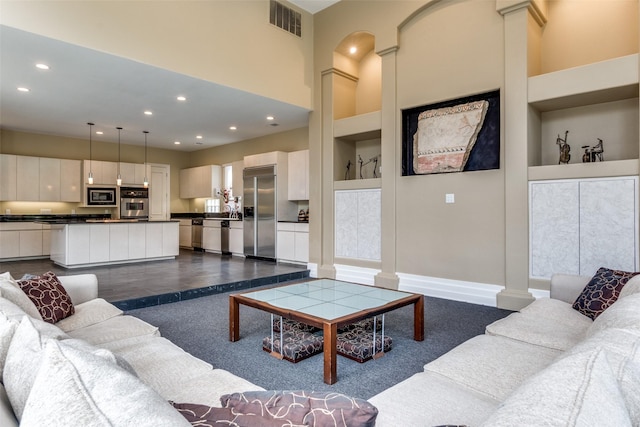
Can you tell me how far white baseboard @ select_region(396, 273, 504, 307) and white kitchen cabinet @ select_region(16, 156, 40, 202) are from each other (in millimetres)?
7851

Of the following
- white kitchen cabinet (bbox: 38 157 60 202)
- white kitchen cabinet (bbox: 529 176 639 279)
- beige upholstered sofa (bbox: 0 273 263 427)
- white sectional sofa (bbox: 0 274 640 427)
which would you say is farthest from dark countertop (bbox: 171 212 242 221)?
beige upholstered sofa (bbox: 0 273 263 427)

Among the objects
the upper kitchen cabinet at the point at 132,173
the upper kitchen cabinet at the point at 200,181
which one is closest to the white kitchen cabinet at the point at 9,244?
the upper kitchen cabinet at the point at 132,173

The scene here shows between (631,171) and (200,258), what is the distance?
23.8ft

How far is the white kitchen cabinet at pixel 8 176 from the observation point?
7562 mm

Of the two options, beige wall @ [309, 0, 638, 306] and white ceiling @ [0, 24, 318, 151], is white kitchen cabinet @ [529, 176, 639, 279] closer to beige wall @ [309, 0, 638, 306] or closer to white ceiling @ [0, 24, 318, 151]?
beige wall @ [309, 0, 638, 306]

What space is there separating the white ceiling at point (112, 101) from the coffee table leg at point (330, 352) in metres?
3.82

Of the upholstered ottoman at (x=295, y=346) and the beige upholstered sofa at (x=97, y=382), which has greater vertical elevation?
the beige upholstered sofa at (x=97, y=382)

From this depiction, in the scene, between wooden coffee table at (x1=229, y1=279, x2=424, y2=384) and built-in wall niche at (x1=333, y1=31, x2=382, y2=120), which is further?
built-in wall niche at (x1=333, y1=31, x2=382, y2=120)

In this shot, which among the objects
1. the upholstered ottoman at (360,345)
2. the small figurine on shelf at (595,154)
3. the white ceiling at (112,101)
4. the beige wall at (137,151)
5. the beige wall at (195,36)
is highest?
the beige wall at (195,36)

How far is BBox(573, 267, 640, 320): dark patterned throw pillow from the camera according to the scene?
2.57 m

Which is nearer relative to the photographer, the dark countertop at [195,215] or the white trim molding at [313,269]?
the white trim molding at [313,269]

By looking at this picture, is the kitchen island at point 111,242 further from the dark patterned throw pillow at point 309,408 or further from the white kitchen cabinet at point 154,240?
the dark patterned throw pillow at point 309,408

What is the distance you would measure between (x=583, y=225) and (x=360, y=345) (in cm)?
289

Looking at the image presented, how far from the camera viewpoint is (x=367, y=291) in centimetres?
340
